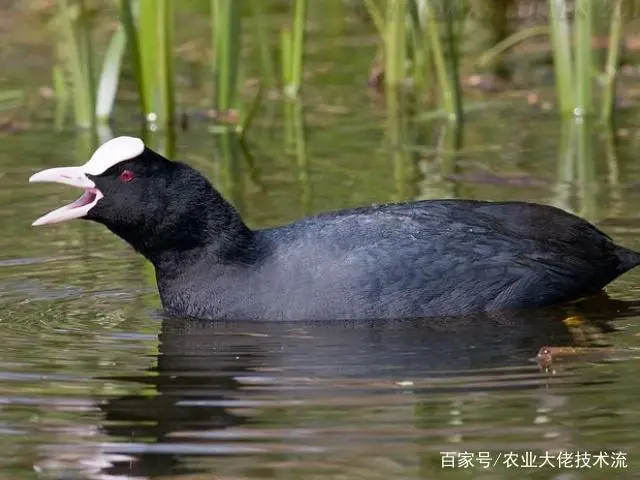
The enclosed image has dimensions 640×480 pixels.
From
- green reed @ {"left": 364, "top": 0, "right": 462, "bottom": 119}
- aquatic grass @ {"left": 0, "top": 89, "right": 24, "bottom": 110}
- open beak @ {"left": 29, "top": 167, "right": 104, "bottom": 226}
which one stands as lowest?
open beak @ {"left": 29, "top": 167, "right": 104, "bottom": 226}

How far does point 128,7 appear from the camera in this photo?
9.43 meters

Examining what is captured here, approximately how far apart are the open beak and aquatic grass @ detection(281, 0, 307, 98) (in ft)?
12.3

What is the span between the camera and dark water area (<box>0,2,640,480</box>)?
4.41m

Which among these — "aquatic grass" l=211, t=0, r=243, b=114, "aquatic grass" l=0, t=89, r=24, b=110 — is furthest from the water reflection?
"aquatic grass" l=0, t=89, r=24, b=110

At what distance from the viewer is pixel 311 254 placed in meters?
6.19

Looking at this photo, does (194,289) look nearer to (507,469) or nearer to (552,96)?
(507,469)

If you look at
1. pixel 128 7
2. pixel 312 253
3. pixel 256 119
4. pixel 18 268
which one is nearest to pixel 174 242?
pixel 312 253

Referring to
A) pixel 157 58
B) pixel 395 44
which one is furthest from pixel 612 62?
pixel 157 58

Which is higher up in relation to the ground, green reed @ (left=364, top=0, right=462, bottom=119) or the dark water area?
green reed @ (left=364, top=0, right=462, bottom=119)

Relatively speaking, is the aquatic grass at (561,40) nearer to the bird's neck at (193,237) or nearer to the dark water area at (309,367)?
the dark water area at (309,367)

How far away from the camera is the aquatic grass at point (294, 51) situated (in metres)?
9.77

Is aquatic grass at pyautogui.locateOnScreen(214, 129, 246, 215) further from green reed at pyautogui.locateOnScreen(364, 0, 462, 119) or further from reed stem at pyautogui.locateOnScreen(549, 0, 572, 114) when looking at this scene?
reed stem at pyautogui.locateOnScreen(549, 0, 572, 114)

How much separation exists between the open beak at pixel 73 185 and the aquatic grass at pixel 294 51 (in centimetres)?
376

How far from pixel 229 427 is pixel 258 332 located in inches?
53.6
